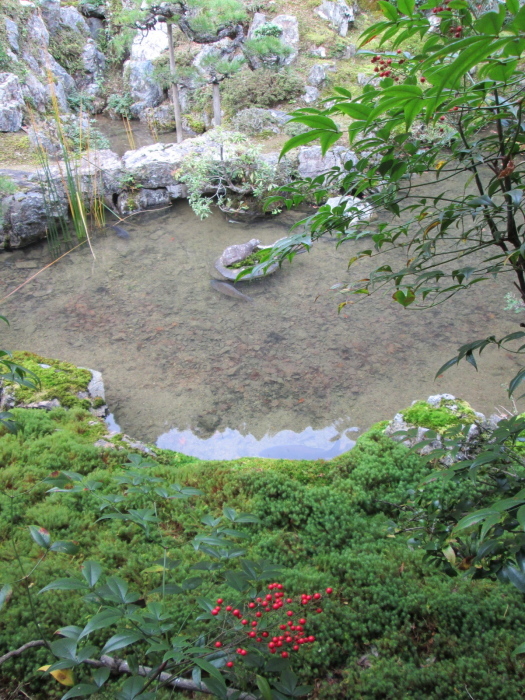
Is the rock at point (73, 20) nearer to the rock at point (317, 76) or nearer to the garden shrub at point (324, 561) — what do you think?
the rock at point (317, 76)

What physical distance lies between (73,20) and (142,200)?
7.51 metres

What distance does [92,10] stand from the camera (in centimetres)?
1175

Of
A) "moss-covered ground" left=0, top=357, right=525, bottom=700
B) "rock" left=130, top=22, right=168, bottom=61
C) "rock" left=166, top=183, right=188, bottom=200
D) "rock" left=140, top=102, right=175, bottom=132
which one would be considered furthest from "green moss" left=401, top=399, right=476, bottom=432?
"rock" left=130, top=22, right=168, bottom=61

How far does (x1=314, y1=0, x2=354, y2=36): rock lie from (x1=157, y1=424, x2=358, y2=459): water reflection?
11.1 m

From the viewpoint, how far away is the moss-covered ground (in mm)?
1450

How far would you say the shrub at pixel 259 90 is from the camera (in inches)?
356

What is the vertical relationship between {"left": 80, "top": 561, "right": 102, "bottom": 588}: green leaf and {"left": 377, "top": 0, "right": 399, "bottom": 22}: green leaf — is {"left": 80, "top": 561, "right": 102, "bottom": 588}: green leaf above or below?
below

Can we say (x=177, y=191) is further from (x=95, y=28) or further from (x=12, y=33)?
(x=95, y=28)

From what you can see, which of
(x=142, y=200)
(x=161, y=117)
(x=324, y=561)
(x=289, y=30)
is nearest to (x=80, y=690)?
(x=324, y=561)

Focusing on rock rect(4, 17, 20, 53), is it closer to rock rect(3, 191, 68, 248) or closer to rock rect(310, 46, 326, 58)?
rock rect(3, 191, 68, 248)

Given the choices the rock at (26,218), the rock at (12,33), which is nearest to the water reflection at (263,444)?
the rock at (26,218)

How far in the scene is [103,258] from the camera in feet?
19.0

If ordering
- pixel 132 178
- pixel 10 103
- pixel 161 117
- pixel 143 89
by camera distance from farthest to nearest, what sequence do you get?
pixel 143 89 < pixel 161 117 < pixel 10 103 < pixel 132 178

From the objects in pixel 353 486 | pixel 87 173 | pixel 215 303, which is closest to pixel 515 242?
pixel 353 486
